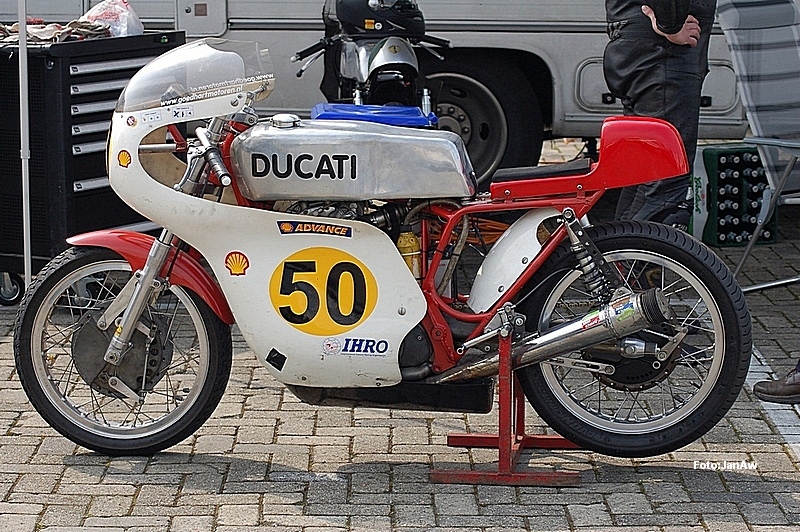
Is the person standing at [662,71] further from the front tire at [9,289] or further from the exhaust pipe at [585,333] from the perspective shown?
the front tire at [9,289]

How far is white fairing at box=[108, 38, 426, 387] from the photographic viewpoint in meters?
3.98

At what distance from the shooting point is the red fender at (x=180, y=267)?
4141 mm

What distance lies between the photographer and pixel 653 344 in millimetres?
4047

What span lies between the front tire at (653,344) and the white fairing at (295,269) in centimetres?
46

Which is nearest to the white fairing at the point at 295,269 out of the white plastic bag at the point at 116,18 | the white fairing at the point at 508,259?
the white fairing at the point at 508,259

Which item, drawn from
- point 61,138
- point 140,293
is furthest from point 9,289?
point 140,293

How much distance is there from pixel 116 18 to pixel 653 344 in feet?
A: 11.1

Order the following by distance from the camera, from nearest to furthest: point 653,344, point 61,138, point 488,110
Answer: point 653,344 < point 61,138 < point 488,110

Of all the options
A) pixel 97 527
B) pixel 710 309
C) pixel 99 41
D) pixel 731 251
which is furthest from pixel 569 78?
pixel 97 527

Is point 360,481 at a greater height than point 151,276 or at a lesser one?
lesser

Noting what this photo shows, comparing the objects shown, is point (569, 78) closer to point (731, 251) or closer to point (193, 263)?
point (731, 251)

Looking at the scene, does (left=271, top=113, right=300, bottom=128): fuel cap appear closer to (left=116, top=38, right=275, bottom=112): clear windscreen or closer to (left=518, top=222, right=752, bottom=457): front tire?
(left=116, top=38, right=275, bottom=112): clear windscreen

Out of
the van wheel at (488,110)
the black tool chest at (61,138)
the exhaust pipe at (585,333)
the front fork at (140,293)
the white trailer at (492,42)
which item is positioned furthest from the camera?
the van wheel at (488,110)

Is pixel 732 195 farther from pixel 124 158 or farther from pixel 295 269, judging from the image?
pixel 124 158
